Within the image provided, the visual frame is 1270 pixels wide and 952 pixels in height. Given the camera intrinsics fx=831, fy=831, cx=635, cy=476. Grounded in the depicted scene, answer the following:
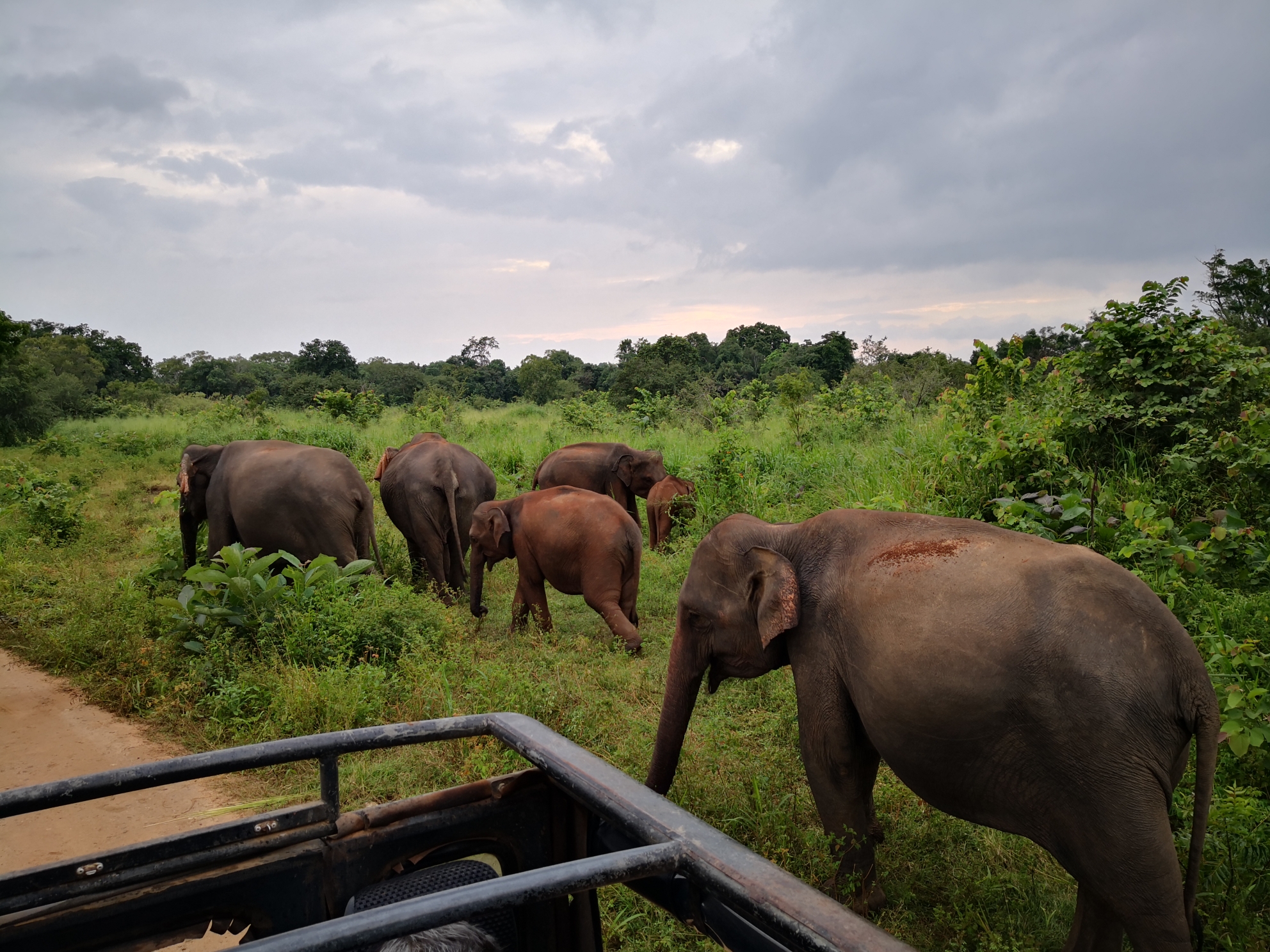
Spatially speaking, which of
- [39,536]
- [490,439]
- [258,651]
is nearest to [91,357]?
[490,439]

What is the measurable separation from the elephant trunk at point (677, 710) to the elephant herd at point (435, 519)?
2.61m

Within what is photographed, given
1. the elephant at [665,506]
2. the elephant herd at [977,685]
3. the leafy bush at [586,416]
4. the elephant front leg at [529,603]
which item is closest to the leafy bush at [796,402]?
the elephant at [665,506]

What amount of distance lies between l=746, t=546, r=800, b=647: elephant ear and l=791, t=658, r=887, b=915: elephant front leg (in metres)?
0.18

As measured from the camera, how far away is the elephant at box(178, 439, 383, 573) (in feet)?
24.3

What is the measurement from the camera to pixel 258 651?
592 cm

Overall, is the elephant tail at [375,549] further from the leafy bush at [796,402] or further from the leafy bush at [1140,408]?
the leafy bush at [796,402]

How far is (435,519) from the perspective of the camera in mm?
Result: 8328

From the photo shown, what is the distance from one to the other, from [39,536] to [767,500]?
355 inches

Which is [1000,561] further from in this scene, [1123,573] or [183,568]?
[183,568]

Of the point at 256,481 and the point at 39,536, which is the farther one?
the point at 39,536

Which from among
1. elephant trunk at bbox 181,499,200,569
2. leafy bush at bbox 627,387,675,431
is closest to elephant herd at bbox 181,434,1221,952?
elephant trunk at bbox 181,499,200,569

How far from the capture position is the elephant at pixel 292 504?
7.42 meters

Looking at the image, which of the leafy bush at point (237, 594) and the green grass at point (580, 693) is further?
the leafy bush at point (237, 594)

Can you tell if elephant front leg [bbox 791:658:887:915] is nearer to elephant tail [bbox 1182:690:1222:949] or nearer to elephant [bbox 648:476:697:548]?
elephant tail [bbox 1182:690:1222:949]
